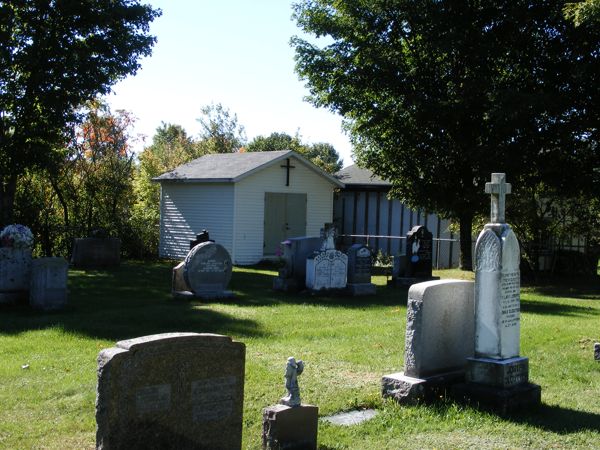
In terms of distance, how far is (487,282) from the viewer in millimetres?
7668

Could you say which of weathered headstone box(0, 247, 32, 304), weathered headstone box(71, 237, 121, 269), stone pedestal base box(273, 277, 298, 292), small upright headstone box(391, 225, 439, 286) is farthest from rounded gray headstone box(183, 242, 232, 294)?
weathered headstone box(71, 237, 121, 269)

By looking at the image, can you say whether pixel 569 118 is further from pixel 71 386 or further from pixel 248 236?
pixel 71 386

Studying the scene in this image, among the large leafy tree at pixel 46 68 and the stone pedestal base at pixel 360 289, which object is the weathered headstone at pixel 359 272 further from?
the large leafy tree at pixel 46 68

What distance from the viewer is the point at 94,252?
891 inches

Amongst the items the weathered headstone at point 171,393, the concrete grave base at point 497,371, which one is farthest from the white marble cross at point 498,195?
the weathered headstone at point 171,393

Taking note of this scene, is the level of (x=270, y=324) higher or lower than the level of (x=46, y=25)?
lower

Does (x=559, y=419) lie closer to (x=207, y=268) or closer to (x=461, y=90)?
(x=207, y=268)

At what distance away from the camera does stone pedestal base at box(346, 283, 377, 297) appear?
56.3 ft

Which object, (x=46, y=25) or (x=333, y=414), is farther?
(x=46, y=25)

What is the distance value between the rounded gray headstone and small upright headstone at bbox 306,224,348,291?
211 cm

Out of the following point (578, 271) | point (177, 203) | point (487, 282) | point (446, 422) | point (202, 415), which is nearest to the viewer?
point (202, 415)

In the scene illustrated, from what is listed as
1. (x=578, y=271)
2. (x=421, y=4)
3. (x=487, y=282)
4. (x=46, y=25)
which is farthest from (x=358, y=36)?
(x=487, y=282)

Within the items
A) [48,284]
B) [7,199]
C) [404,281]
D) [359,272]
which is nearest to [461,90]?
[404,281]

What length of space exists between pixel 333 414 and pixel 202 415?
7.16 ft
